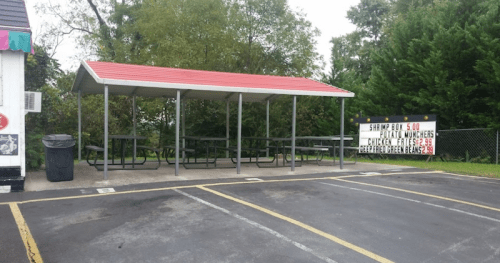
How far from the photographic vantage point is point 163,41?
20.1 meters

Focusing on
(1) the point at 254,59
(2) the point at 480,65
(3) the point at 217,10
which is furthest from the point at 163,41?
(2) the point at 480,65

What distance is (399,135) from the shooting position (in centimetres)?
1478

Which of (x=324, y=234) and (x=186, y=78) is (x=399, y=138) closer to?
(x=186, y=78)

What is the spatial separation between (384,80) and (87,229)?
53.7 feet

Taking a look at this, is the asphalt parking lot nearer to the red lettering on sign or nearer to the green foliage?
the red lettering on sign

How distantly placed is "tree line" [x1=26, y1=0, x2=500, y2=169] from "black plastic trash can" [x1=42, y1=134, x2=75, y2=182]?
199 centimetres

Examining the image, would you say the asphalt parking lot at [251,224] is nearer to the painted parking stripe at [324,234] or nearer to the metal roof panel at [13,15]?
the painted parking stripe at [324,234]

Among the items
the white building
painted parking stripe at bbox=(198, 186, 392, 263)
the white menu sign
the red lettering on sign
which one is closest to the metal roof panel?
the white building

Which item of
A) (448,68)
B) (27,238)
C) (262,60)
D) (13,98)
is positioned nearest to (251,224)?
(27,238)

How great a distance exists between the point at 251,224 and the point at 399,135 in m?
11.8

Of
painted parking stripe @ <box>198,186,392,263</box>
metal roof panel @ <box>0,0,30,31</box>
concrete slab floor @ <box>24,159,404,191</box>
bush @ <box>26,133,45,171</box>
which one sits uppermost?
metal roof panel @ <box>0,0,30,31</box>

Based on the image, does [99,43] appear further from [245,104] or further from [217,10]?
[245,104]

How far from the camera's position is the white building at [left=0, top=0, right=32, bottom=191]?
283 inches

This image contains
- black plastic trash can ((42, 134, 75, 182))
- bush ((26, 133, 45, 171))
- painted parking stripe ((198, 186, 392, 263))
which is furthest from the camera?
bush ((26, 133, 45, 171))
